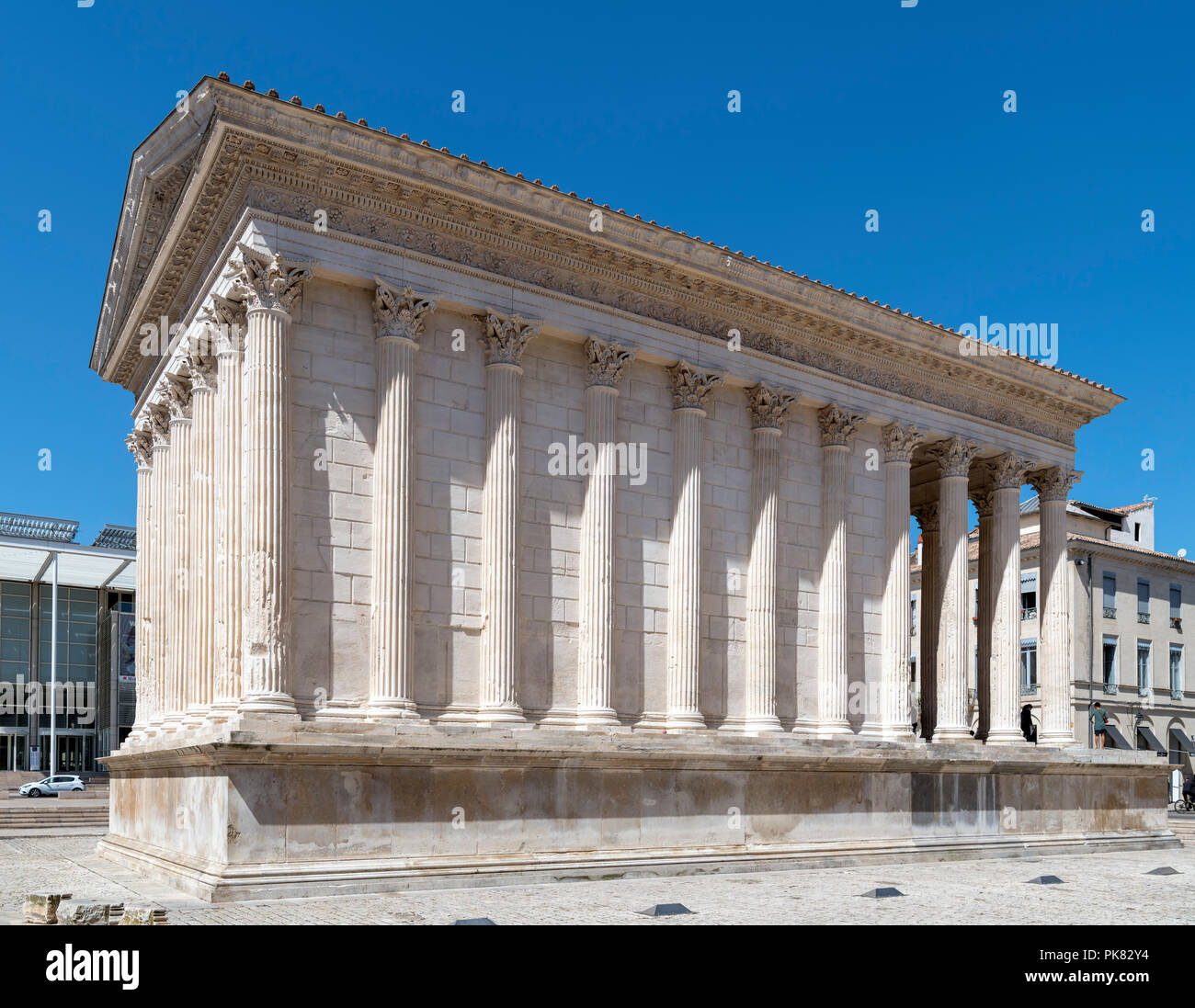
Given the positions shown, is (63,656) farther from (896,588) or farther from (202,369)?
(896,588)

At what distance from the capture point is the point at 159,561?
2638 centimetres

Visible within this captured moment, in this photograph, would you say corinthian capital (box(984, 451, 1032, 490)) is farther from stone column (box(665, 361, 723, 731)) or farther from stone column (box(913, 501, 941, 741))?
stone column (box(665, 361, 723, 731))

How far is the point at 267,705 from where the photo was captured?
59.0 feet

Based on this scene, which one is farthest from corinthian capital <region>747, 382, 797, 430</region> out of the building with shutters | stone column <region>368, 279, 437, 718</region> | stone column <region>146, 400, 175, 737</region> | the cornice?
the building with shutters

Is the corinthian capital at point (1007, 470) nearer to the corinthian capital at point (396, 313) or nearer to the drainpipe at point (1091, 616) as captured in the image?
the corinthian capital at point (396, 313)

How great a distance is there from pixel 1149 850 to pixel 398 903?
20652 mm

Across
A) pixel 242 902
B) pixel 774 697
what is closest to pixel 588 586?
pixel 774 697

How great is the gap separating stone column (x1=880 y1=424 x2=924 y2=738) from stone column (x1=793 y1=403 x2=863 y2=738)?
1274mm

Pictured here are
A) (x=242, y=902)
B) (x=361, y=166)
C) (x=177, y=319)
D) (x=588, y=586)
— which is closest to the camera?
(x=242, y=902)

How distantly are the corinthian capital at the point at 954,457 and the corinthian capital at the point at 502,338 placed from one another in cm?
1196

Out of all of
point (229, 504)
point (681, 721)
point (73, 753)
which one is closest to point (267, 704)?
point (229, 504)

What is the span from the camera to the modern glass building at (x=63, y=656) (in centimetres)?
7162

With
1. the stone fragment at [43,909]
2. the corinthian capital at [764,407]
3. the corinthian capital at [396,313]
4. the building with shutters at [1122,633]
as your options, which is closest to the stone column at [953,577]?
the corinthian capital at [764,407]

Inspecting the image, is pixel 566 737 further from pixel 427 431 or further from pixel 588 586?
pixel 427 431
